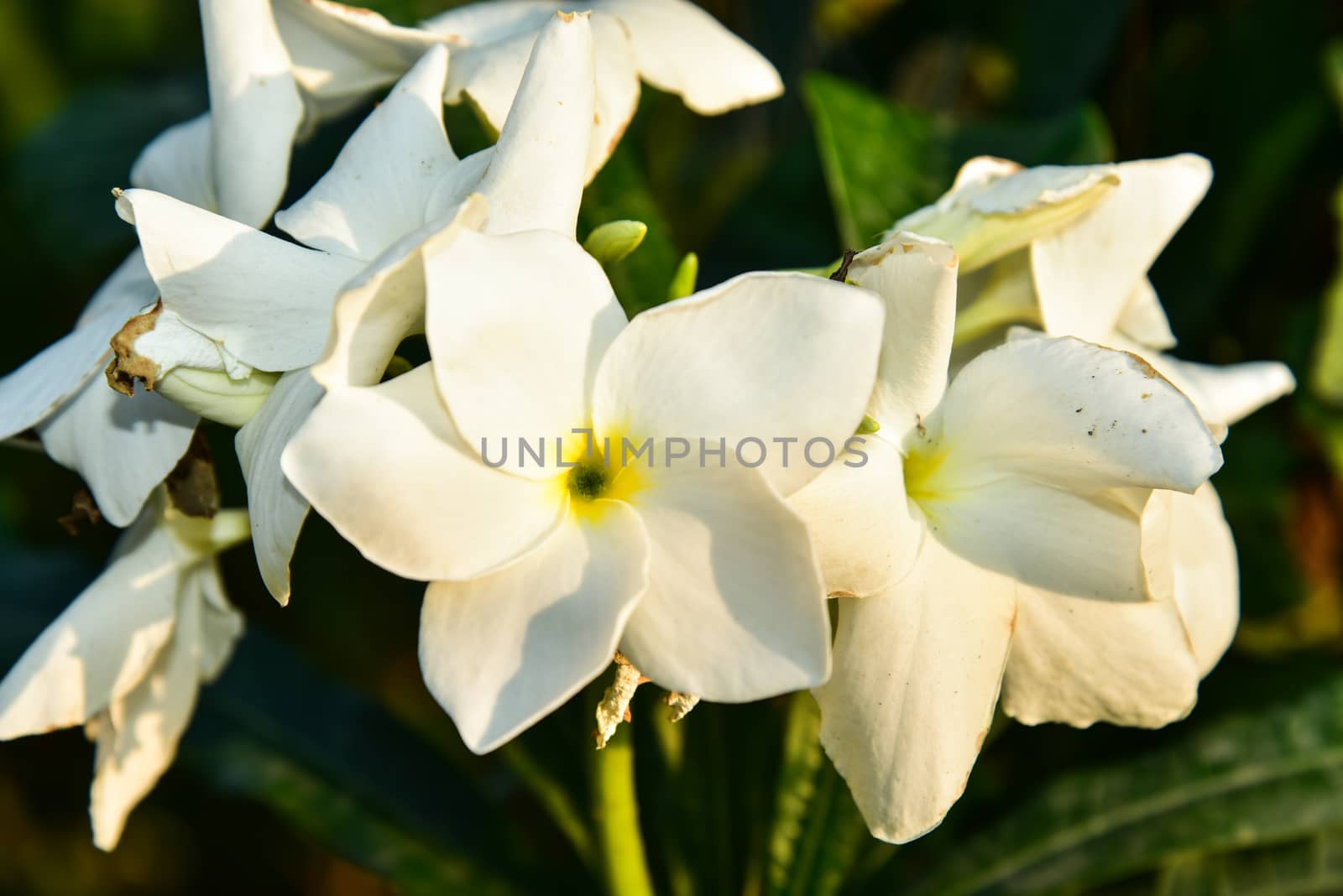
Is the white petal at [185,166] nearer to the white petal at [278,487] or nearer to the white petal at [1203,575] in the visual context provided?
the white petal at [278,487]

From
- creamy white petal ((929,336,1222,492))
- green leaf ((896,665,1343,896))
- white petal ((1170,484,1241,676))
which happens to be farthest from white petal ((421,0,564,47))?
green leaf ((896,665,1343,896))

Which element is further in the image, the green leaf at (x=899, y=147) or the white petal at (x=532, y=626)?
the green leaf at (x=899, y=147)

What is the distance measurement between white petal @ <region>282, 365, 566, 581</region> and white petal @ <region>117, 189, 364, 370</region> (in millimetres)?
73

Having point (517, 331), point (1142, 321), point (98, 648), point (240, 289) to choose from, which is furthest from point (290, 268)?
point (1142, 321)

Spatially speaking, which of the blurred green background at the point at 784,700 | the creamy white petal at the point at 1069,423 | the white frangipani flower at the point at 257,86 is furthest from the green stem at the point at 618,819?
the white frangipani flower at the point at 257,86

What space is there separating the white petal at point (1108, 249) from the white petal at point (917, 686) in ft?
0.51

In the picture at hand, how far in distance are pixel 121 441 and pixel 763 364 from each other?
1.08 feet

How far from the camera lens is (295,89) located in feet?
1.99

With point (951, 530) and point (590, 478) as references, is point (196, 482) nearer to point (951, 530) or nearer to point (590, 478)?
point (590, 478)

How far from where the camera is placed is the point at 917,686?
1.66 feet

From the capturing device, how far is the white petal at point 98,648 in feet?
1.89

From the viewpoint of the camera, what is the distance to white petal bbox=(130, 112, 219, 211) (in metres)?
0.64

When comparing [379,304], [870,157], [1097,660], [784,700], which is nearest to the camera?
[379,304]

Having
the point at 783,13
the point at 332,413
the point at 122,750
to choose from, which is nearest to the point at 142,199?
the point at 332,413
